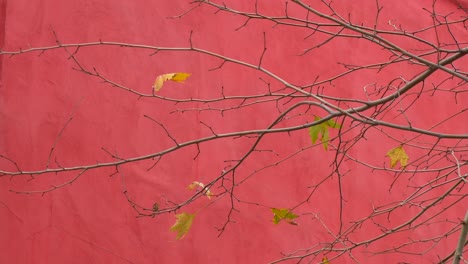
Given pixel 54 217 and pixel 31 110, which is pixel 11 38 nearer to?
pixel 31 110

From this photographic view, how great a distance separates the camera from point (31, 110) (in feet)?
13.1

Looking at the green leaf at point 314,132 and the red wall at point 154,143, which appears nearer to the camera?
the green leaf at point 314,132

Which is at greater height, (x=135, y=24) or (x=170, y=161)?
(x=135, y=24)

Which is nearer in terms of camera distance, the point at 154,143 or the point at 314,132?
the point at 314,132

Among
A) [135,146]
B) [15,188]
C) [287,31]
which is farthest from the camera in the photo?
[287,31]

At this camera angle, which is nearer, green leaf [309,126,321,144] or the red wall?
green leaf [309,126,321,144]

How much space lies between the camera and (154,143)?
13.9 ft

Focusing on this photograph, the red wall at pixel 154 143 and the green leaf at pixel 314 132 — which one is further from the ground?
the red wall at pixel 154 143

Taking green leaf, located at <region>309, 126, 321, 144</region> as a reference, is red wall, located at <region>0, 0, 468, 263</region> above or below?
above

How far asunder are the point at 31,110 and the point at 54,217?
0.43 meters

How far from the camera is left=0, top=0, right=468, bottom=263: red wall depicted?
3.96m

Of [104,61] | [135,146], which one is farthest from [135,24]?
[135,146]

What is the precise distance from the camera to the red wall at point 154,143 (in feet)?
13.0

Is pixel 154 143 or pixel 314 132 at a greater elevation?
pixel 154 143
